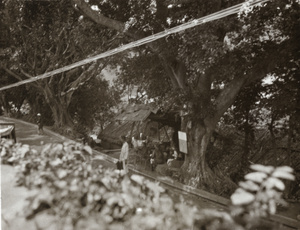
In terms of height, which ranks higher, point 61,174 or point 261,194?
point 261,194

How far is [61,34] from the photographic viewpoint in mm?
21531

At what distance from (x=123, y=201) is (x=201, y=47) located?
7523 mm

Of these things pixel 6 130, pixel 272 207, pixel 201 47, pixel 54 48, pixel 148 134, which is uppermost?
pixel 54 48

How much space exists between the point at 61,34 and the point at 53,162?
19872mm

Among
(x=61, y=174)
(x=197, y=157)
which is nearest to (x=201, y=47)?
(x=197, y=157)

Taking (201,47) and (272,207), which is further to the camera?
(201,47)

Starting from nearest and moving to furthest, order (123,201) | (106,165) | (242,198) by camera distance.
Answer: (242,198) < (123,201) < (106,165)

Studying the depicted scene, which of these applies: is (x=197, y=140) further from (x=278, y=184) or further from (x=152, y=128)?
(x=278, y=184)

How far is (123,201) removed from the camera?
2.76 meters

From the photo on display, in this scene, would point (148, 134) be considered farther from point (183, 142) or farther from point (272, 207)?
point (272, 207)

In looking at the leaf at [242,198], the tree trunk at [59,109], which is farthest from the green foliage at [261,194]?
the tree trunk at [59,109]

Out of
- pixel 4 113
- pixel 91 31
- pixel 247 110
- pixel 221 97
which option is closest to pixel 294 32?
pixel 221 97

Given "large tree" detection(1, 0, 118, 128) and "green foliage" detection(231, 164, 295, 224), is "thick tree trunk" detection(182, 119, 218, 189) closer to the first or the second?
"large tree" detection(1, 0, 118, 128)

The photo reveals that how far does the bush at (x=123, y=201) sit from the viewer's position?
2189mm
